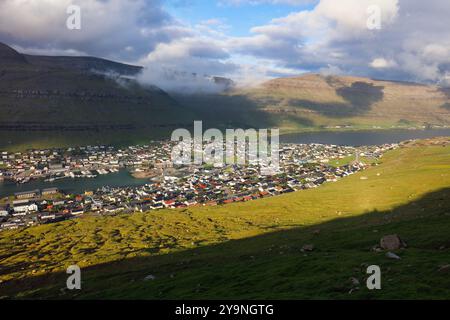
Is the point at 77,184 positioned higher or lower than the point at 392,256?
lower

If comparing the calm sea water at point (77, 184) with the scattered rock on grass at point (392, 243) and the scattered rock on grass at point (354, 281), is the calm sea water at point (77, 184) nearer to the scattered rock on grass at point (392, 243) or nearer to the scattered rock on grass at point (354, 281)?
the scattered rock on grass at point (392, 243)

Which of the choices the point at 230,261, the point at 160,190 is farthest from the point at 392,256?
the point at 160,190

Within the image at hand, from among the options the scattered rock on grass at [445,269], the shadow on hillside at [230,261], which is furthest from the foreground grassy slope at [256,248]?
the scattered rock on grass at [445,269]

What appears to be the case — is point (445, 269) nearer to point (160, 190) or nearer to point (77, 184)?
point (160, 190)
